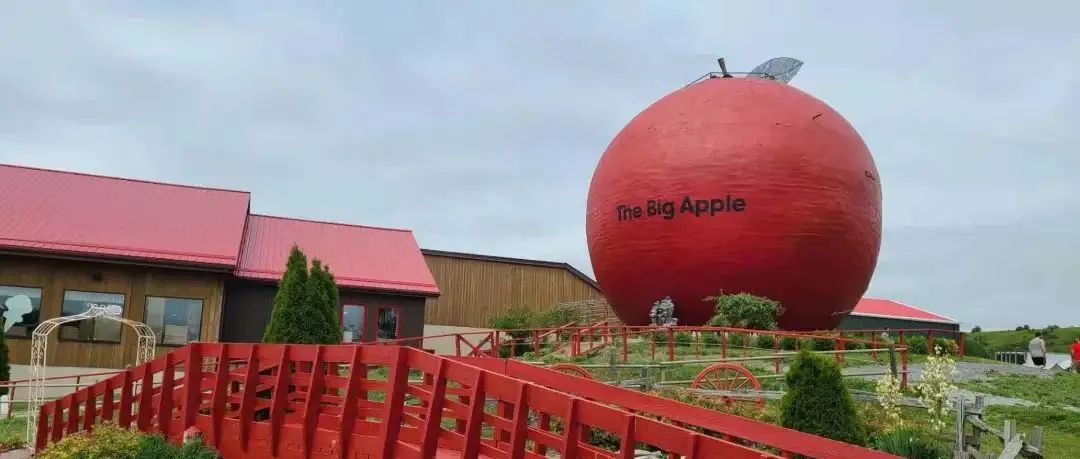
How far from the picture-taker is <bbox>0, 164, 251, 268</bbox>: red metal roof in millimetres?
20375

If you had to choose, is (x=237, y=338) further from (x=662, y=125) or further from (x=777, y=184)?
(x=777, y=184)

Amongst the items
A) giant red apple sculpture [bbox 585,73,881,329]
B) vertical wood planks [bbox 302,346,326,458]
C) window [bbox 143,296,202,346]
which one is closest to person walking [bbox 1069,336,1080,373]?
giant red apple sculpture [bbox 585,73,881,329]

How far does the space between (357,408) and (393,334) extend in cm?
1517

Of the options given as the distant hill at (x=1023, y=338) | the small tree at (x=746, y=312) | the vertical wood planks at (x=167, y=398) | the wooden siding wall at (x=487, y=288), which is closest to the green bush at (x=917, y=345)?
the small tree at (x=746, y=312)

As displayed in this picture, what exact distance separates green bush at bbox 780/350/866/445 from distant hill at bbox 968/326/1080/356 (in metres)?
38.2

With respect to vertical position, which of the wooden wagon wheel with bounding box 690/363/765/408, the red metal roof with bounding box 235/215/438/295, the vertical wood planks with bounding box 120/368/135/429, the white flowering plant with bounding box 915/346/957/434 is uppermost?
the red metal roof with bounding box 235/215/438/295

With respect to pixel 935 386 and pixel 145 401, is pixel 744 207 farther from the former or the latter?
pixel 145 401

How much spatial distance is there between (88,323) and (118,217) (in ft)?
10.2

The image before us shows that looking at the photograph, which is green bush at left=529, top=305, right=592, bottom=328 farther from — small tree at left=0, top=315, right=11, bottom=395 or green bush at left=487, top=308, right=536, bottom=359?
small tree at left=0, top=315, right=11, bottom=395

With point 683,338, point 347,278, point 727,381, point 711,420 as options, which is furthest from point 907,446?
point 347,278

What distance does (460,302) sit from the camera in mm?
31766

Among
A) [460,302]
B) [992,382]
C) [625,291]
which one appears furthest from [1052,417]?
[460,302]

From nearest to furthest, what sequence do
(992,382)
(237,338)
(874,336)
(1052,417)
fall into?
(1052,417), (992,382), (874,336), (237,338)

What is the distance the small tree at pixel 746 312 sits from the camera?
19719 millimetres
